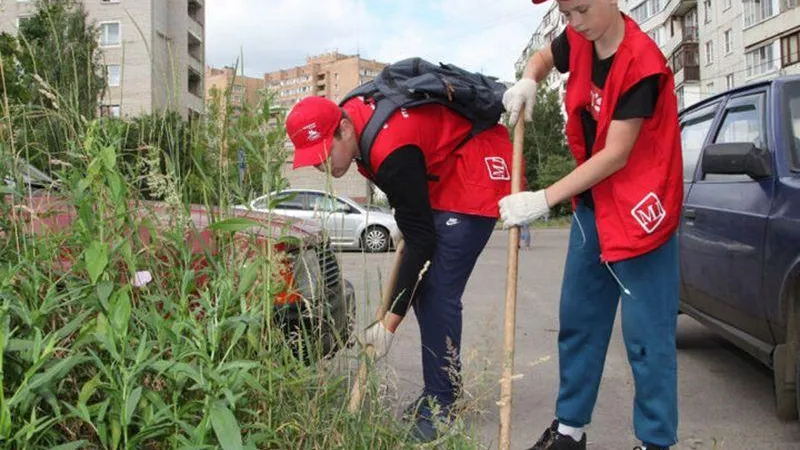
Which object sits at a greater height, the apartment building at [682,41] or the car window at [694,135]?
the apartment building at [682,41]

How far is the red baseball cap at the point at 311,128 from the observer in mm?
2884

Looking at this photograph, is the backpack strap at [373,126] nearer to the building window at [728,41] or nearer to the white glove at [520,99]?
the white glove at [520,99]

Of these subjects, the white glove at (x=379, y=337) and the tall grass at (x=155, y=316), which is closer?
the tall grass at (x=155, y=316)

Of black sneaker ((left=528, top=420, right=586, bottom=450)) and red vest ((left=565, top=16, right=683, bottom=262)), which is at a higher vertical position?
red vest ((left=565, top=16, right=683, bottom=262))

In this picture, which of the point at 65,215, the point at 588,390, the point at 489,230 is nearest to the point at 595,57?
the point at 489,230

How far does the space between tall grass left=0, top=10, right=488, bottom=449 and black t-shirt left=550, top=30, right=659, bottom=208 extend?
47.3 inches

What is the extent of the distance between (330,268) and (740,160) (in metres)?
2.05

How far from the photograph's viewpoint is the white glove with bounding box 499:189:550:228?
2.85m

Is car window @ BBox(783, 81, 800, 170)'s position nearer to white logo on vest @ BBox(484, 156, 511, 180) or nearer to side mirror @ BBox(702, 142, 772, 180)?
side mirror @ BBox(702, 142, 772, 180)

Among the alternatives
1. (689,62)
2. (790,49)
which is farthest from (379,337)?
(689,62)

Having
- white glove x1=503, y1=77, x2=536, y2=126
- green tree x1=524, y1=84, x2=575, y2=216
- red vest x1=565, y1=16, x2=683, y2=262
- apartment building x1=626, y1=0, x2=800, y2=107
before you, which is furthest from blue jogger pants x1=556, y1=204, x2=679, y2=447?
green tree x1=524, y1=84, x2=575, y2=216

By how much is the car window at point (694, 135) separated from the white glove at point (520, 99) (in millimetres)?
2277

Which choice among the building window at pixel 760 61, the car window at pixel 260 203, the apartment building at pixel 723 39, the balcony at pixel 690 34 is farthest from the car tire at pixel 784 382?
the balcony at pixel 690 34

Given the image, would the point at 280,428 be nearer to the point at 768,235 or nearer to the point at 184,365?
the point at 184,365
